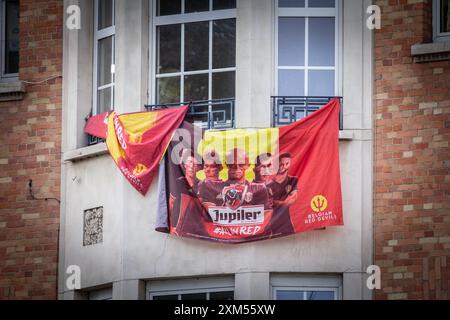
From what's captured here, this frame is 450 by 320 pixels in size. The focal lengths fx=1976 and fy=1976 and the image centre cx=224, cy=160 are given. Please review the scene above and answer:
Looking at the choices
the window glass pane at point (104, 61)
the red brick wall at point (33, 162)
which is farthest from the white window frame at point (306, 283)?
the window glass pane at point (104, 61)

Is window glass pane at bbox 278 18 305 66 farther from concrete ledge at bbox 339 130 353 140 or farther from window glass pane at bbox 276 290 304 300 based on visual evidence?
window glass pane at bbox 276 290 304 300

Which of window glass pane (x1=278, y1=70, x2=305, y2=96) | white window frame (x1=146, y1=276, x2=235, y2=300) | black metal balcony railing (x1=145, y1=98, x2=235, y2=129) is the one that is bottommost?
white window frame (x1=146, y1=276, x2=235, y2=300)

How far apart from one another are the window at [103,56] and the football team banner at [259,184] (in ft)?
7.33

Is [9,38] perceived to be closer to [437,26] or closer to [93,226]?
[93,226]

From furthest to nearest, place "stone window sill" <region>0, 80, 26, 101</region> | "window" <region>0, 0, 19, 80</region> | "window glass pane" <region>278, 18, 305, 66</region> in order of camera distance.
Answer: "window" <region>0, 0, 19, 80</region> → "stone window sill" <region>0, 80, 26, 101</region> → "window glass pane" <region>278, 18, 305, 66</region>

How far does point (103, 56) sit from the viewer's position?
28.5 m

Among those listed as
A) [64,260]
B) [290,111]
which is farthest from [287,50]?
[64,260]

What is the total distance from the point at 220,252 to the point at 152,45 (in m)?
3.29

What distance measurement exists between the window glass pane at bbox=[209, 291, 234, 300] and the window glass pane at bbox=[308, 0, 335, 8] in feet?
13.6

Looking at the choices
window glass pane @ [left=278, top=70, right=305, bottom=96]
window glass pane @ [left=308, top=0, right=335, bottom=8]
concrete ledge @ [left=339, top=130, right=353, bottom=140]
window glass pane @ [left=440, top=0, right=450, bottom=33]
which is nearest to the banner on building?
window glass pane @ [left=278, top=70, right=305, bottom=96]

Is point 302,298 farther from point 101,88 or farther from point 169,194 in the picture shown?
point 101,88

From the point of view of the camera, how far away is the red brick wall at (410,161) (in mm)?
25922

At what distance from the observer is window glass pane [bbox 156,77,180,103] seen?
27.5 meters

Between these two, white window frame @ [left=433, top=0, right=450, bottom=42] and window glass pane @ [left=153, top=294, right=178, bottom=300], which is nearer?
window glass pane @ [left=153, top=294, right=178, bottom=300]
